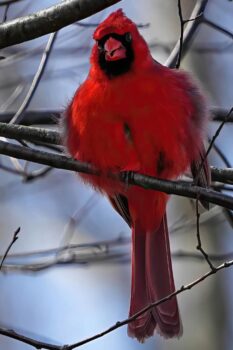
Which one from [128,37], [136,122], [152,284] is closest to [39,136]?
[136,122]

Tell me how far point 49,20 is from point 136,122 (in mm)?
751

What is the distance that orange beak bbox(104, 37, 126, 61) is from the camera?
12.5 ft

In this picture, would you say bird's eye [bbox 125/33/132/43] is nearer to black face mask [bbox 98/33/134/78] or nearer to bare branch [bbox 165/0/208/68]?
black face mask [bbox 98/33/134/78]

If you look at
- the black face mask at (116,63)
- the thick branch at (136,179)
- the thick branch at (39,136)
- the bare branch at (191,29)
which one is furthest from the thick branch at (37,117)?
the thick branch at (136,179)

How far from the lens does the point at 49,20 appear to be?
304cm

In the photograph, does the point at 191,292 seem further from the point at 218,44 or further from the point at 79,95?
the point at 79,95

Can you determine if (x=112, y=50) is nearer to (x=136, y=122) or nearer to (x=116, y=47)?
A: (x=116, y=47)

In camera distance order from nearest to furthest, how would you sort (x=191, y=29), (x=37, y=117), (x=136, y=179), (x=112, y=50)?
(x=136, y=179) < (x=112, y=50) < (x=191, y=29) < (x=37, y=117)

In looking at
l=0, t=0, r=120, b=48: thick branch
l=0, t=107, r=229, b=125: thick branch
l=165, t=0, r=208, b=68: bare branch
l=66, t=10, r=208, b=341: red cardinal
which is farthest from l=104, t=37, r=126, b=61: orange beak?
l=0, t=0, r=120, b=48: thick branch

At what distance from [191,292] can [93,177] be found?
2.73m

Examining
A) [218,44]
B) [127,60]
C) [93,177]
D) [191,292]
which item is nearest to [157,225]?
[93,177]

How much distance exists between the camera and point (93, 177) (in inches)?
152

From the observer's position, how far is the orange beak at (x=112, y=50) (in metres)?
3.80

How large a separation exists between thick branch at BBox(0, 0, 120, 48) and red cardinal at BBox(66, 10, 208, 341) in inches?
27.1
